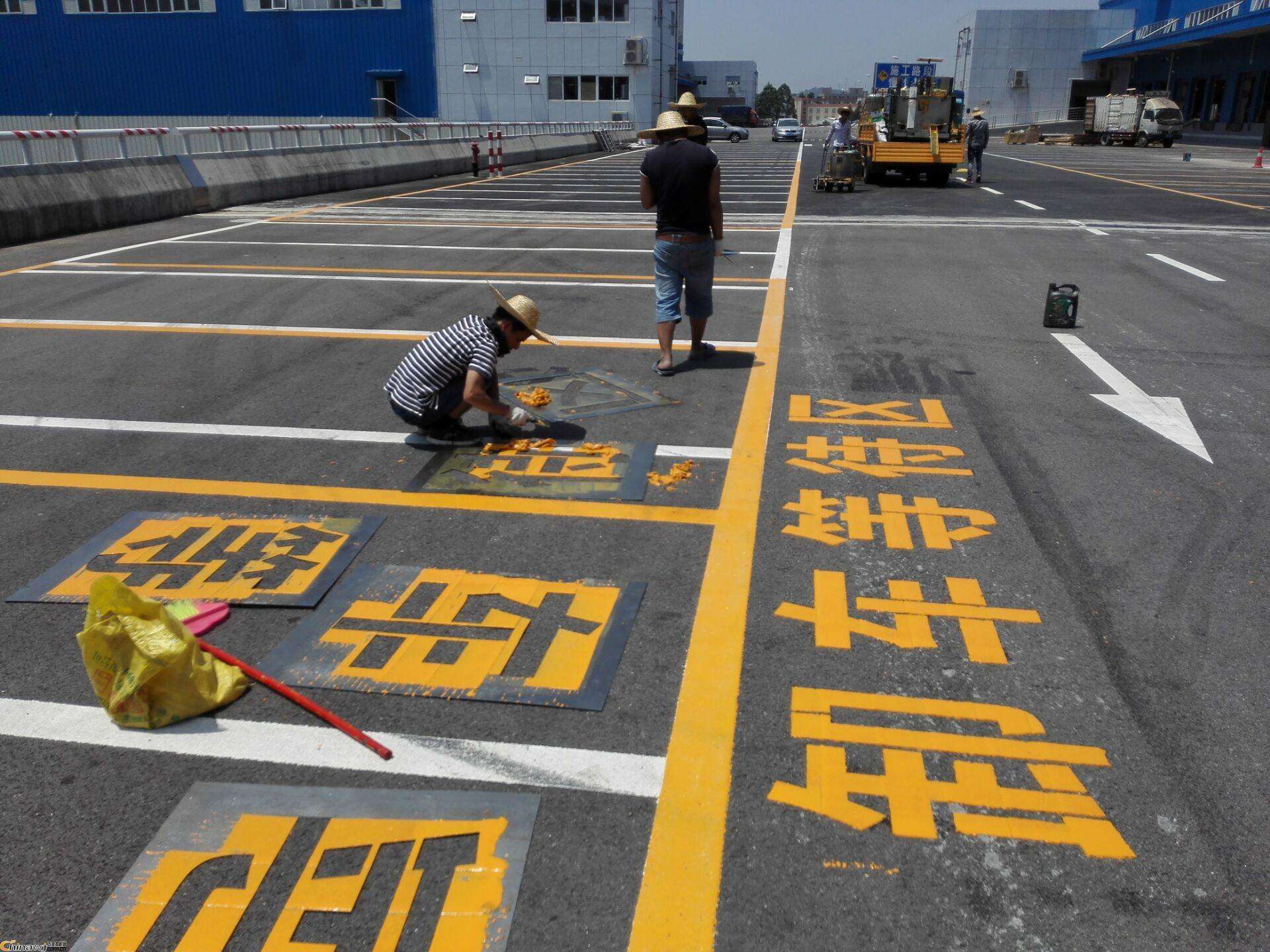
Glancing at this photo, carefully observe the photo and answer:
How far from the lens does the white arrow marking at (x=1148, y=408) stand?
6031 mm

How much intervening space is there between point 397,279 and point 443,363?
19.6 ft

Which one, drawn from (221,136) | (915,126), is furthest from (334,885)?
(915,126)

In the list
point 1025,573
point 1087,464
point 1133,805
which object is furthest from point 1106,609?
point 1087,464

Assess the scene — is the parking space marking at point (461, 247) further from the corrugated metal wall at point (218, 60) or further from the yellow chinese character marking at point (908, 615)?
the corrugated metal wall at point (218, 60)

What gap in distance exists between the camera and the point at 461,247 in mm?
13820

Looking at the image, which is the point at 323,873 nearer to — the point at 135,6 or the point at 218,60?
the point at 218,60

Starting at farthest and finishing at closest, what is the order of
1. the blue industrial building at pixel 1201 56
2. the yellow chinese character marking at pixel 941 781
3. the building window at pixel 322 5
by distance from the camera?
the blue industrial building at pixel 1201 56 → the building window at pixel 322 5 → the yellow chinese character marking at pixel 941 781

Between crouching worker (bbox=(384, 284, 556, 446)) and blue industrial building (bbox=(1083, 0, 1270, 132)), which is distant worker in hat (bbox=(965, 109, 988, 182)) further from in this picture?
blue industrial building (bbox=(1083, 0, 1270, 132))

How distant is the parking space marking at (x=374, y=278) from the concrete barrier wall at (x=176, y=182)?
133 inches

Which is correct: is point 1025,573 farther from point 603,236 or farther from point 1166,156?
point 1166,156

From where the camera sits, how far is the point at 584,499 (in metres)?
5.06

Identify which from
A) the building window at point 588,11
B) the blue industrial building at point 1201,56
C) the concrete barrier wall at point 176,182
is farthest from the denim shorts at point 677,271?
the blue industrial building at point 1201,56

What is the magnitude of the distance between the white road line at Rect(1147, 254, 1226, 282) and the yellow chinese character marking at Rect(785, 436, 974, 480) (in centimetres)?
800

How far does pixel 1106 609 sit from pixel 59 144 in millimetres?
16573
